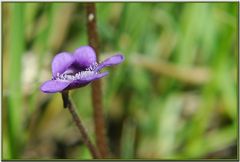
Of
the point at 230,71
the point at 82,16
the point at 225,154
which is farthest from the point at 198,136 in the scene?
the point at 82,16

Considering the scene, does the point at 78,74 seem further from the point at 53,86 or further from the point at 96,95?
the point at 96,95

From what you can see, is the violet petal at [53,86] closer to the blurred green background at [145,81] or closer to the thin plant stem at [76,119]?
the thin plant stem at [76,119]

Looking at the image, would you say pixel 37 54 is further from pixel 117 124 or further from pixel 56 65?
pixel 56 65

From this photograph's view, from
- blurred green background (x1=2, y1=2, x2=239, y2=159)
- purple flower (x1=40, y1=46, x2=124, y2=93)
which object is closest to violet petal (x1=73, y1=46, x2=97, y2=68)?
purple flower (x1=40, y1=46, x2=124, y2=93)

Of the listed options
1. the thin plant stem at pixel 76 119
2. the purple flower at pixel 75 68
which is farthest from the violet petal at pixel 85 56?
the thin plant stem at pixel 76 119

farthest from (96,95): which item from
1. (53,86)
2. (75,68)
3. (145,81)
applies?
(145,81)

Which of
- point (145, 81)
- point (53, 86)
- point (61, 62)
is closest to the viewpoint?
point (53, 86)
